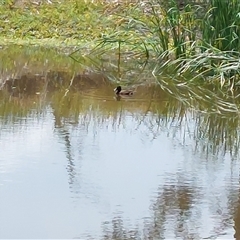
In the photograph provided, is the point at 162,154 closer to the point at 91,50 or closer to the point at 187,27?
the point at 187,27

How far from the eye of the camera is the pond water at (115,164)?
10.2 feet

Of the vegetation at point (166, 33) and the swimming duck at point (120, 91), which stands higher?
the vegetation at point (166, 33)

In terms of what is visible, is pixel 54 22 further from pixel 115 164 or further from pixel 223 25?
pixel 115 164

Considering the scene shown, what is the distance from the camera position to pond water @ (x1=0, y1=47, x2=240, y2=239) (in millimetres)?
3096

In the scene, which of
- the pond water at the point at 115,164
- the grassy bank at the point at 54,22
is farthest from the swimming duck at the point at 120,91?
the grassy bank at the point at 54,22

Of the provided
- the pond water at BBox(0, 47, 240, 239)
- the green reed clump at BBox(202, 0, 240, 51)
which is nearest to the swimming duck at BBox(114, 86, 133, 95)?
the pond water at BBox(0, 47, 240, 239)

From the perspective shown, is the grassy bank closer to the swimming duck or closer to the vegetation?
the vegetation

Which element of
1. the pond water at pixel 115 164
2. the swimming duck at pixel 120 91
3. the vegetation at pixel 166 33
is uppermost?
the vegetation at pixel 166 33

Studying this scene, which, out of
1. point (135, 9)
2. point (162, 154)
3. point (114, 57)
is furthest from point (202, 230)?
point (135, 9)

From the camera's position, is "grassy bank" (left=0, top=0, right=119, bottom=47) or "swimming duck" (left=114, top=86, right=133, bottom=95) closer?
"swimming duck" (left=114, top=86, right=133, bottom=95)

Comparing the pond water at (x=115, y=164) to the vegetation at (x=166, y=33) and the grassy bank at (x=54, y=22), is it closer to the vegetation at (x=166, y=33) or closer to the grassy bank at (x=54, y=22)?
the vegetation at (x=166, y=33)

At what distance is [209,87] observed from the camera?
627 centimetres

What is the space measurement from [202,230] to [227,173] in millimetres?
843

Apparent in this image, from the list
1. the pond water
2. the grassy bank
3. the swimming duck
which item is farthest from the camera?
the grassy bank
